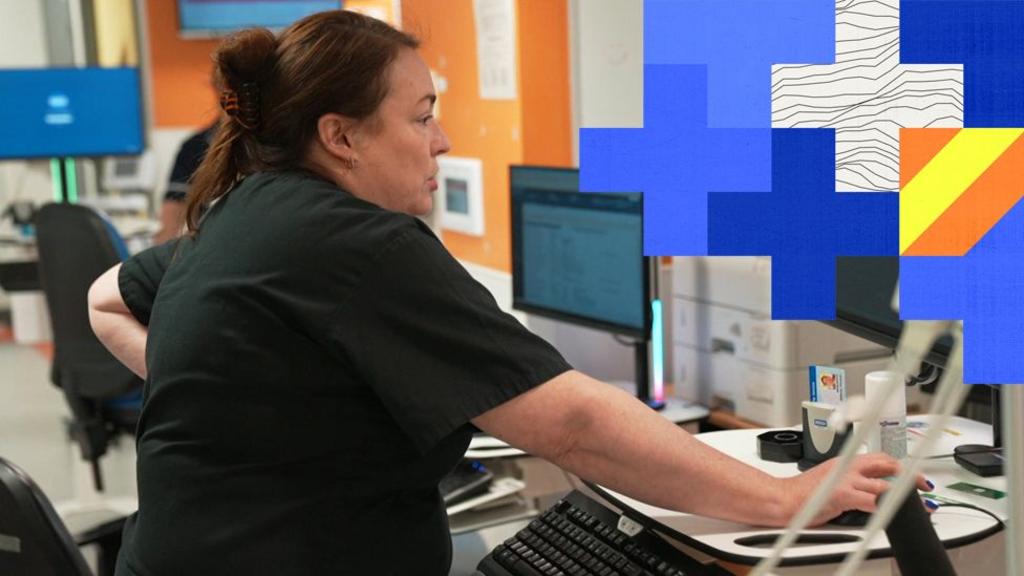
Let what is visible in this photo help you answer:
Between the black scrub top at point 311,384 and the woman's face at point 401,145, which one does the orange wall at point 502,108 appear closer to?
the woman's face at point 401,145

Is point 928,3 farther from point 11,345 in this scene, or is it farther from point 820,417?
point 11,345

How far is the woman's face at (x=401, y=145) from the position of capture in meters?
1.46

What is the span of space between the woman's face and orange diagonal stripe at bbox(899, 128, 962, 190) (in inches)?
28.5

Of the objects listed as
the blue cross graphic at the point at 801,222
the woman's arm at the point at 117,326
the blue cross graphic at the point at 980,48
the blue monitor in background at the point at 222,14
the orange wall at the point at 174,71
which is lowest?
the woman's arm at the point at 117,326

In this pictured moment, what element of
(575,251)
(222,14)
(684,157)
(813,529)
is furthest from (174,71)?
(684,157)

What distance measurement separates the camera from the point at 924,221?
870 mm

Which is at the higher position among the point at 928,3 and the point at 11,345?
the point at 928,3

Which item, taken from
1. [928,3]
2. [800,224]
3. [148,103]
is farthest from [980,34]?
[148,103]

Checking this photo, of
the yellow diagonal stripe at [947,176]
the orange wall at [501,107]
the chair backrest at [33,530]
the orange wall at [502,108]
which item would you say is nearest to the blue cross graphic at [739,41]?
the yellow diagonal stripe at [947,176]

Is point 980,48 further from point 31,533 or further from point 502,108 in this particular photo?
point 502,108

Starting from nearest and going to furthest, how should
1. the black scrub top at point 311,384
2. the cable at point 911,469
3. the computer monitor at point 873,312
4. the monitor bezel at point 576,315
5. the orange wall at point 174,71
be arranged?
the cable at point 911,469, the black scrub top at point 311,384, the computer monitor at point 873,312, the monitor bezel at point 576,315, the orange wall at point 174,71

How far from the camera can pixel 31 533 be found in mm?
1526

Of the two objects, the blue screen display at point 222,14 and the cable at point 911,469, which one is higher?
the blue screen display at point 222,14

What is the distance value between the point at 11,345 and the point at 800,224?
6851 millimetres
